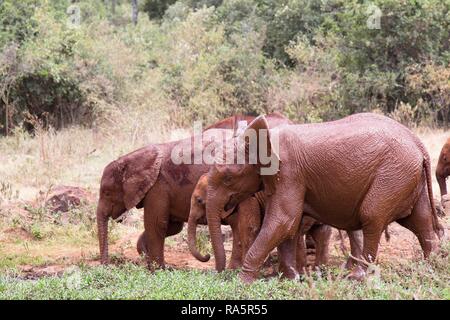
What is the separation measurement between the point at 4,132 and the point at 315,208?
13.7m

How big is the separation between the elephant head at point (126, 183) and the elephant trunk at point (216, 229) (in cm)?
162

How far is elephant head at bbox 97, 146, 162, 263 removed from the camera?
9648mm

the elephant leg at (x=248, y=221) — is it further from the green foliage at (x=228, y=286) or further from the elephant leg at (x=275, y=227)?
the elephant leg at (x=275, y=227)

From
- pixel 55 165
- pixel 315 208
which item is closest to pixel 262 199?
pixel 315 208

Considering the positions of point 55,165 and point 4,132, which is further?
point 4,132

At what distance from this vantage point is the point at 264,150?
751 centimetres

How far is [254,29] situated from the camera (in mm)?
24812

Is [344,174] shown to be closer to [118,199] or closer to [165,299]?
[165,299]

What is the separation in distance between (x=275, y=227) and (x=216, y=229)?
83 cm

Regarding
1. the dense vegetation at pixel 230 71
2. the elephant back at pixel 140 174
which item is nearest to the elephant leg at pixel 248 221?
the elephant back at pixel 140 174

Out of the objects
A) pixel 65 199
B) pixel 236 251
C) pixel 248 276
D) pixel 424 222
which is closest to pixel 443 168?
pixel 424 222

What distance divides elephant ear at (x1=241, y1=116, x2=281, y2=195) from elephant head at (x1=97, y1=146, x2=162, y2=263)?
2.27m

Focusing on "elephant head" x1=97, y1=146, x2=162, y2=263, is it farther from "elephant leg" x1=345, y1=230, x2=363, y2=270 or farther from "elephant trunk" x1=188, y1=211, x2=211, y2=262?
"elephant leg" x1=345, y1=230, x2=363, y2=270

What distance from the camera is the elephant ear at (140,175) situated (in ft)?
31.6
